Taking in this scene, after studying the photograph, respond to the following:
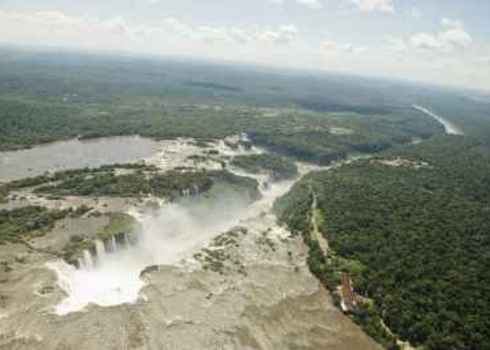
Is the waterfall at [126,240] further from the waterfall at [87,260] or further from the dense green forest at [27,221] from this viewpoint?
the dense green forest at [27,221]

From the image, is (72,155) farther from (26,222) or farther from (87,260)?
(87,260)

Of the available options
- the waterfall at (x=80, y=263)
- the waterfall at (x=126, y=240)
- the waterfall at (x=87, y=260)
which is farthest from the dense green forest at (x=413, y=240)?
the waterfall at (x=80, y=263)

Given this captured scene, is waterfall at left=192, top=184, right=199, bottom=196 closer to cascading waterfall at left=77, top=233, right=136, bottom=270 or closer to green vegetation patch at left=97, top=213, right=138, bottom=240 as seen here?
green vegetation patch at left=97, top=213, right=138, bottom=240

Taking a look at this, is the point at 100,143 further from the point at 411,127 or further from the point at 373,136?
the point at 411,127

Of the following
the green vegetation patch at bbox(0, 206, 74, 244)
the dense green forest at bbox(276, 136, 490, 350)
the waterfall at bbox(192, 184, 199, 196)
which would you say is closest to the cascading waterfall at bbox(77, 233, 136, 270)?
the green vegetation patch at bbox(0, 206, 74, 244)

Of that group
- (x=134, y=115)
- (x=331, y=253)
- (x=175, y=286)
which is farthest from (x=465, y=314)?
(x=134, y=115)
